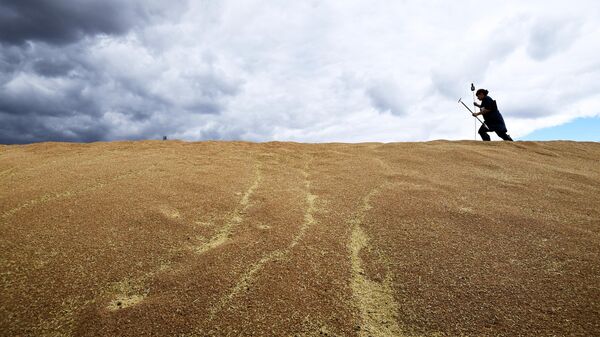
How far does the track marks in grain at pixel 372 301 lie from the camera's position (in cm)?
269

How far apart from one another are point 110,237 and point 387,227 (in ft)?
10.3

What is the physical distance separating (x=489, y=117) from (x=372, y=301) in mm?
9828

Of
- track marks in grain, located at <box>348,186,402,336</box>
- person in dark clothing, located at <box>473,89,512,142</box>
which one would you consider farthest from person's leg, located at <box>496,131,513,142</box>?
track marks in grain, located at <box>348,186,402,336</box>

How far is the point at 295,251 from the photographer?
3678mm

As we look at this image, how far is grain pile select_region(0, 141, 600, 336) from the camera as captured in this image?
9.02 feet

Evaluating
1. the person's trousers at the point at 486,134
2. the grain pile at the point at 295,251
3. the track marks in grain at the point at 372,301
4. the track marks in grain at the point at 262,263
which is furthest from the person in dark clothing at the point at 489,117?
the track marks in grain at the point at 372,301

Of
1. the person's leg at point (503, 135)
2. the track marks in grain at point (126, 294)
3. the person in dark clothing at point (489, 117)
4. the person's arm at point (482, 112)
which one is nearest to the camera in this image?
the track marks in grain at point (126, 294)

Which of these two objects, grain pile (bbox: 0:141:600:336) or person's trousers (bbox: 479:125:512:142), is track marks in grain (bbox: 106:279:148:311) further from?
person's trousers (bbox: 479:125:512:142)

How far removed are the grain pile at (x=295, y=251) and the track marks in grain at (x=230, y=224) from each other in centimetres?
3

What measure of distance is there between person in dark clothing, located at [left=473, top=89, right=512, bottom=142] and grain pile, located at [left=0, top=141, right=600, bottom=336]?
449 centimetres

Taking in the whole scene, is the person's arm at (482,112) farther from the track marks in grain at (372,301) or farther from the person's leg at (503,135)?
the track marks in grain at (372,301)

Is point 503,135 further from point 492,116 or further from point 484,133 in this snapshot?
point 492,116

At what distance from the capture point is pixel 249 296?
299 cm

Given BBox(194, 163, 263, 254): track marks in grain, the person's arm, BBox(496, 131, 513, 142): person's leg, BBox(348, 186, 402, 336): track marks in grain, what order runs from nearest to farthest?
BBox(348, 186, 402, 336): track marks in grain, BBox(194, 163, 263, 254): track marks in grain, BBox(496, 131, 513, 142): person's leg, the person's arm
